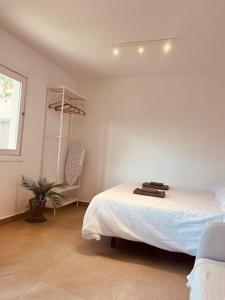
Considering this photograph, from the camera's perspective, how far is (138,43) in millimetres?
3084

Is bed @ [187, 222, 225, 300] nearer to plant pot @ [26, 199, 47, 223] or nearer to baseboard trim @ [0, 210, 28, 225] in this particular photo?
plant pot @ [26, 199, 47, 223]

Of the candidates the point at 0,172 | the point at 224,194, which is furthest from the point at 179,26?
the point at 0,172

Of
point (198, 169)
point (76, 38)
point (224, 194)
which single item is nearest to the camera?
point (224, 194)

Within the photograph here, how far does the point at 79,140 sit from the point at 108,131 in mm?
637

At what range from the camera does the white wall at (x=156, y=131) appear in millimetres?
4023

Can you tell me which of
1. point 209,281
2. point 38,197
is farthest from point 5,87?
point 209,281

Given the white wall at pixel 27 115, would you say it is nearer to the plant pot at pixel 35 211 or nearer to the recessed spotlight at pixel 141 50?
the plant pot at pixel 35 211

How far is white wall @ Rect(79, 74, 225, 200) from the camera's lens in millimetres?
4023

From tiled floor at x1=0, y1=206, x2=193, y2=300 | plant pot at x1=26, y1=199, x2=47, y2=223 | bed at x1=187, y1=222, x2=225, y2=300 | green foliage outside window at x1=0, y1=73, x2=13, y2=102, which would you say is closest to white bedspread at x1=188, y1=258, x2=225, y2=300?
bed at x1=187, y1=222, x2=225, y2=300

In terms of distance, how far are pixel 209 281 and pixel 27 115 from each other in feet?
10.2

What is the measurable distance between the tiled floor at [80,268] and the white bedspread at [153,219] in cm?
23

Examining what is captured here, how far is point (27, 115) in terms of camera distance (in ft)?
11.7

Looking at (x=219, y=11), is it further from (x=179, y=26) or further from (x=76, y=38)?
(x=76, y=38)

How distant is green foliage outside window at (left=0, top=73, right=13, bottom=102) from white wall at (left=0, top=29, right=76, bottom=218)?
17 cm
